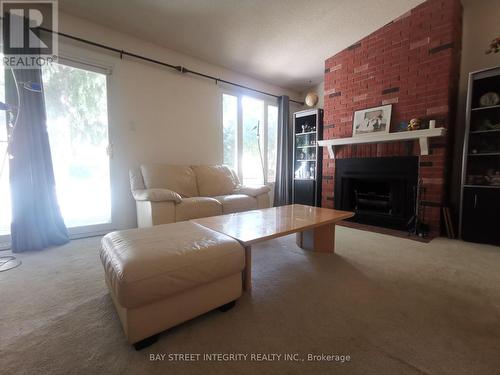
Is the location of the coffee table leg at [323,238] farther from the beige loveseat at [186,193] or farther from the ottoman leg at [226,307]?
the ottoman leg at [226,307]

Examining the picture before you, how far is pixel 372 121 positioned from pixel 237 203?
2.26 meters

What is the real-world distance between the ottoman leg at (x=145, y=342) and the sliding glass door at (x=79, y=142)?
2262 millimetres

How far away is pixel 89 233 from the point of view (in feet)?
9.30

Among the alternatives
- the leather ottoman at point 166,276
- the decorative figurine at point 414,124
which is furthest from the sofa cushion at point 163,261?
the decorative figurine at point 414,124

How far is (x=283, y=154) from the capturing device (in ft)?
15.4

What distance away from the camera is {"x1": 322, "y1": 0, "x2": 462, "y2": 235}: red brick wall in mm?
2818

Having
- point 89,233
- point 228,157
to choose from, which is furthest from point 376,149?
point 89,233

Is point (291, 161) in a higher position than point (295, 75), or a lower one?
lower

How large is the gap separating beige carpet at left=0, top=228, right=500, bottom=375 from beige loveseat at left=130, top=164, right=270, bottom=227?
753 millimetres

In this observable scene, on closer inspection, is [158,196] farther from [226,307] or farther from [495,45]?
[495,45]

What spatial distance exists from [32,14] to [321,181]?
4.25 meters

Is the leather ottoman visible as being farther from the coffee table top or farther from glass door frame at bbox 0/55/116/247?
glass door frame at bbox 0/55/116/247

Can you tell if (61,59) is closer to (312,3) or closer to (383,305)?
(312,3)

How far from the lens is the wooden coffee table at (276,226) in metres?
1.54
